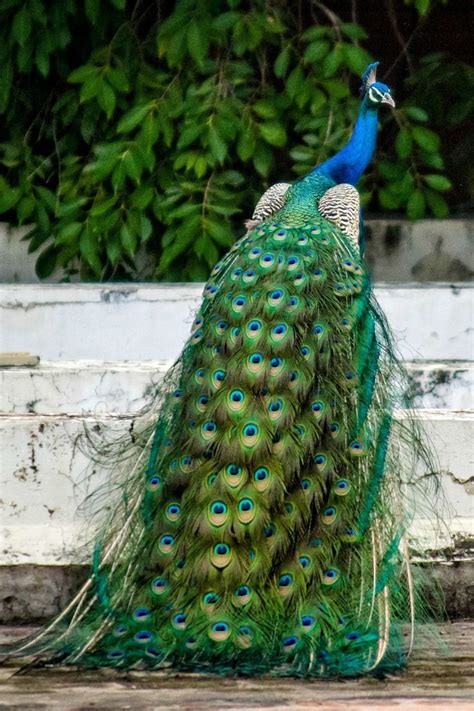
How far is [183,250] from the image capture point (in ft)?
21.2

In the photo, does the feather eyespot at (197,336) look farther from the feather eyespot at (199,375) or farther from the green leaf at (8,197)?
the green leaf at (8,197)

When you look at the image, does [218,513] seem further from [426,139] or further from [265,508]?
[426,139]

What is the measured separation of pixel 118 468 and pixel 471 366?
1.42 m

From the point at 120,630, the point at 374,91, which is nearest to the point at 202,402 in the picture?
the point at 120,630

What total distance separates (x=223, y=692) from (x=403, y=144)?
4094 mm

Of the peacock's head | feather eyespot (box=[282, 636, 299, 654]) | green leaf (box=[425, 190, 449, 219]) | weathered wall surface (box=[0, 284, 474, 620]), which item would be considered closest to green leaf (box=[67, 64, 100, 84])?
weathered wall surface (box=[0, 284, 474, 620])

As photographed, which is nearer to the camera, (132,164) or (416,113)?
(132,164)

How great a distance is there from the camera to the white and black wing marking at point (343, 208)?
181 inches

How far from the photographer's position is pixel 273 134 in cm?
646

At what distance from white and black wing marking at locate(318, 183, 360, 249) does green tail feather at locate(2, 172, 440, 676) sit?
0.84m

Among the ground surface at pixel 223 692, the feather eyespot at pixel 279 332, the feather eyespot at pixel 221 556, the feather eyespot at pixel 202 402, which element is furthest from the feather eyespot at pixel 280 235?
the ground surface at pixel 223 692

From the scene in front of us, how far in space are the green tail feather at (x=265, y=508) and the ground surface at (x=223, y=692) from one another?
5 cm

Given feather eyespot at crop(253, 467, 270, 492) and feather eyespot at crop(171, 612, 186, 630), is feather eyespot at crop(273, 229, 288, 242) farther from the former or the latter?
feather eyespot at crop(171, 612, 186, 630)

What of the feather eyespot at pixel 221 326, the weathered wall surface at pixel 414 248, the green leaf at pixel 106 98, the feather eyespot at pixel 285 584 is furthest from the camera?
the weathered wall surface at pixel 414 248
